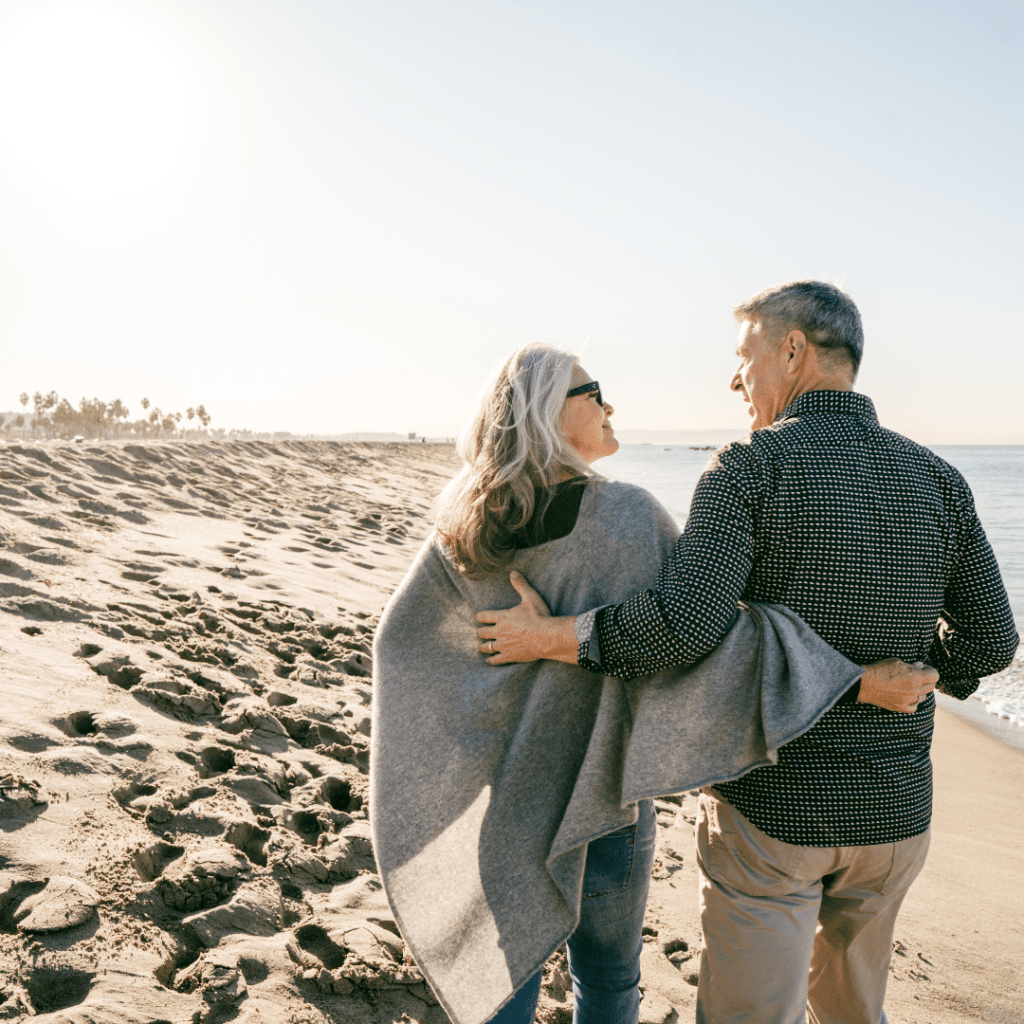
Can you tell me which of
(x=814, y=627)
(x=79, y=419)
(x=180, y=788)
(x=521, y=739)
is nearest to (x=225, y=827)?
(x=180, y=788)

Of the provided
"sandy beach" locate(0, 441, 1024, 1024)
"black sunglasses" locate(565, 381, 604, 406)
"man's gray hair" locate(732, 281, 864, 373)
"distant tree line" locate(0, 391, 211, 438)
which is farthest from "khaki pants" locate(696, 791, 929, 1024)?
"distant tree line" locate(0, 391, 211, 438)

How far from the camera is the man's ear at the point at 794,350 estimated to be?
5.77ft

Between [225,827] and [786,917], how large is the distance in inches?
76.3

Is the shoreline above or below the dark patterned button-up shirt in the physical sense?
below

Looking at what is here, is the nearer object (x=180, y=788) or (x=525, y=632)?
(x=525, y=632)

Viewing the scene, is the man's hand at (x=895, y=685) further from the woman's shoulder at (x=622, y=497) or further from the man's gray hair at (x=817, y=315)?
the man's gray hair at (x=817, y=315)

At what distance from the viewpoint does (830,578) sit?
1590mm

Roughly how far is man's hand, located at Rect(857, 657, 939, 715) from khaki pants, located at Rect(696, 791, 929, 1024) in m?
0.34

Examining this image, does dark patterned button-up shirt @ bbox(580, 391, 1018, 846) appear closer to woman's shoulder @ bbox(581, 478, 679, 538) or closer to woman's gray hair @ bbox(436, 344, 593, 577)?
woman's shoulder @ bbox(581, 478, 679, 538)

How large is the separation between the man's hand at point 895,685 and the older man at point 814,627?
0.6 inches

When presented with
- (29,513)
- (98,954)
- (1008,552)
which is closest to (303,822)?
(98,954)

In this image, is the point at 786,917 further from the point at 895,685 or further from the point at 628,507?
the point at 628,507

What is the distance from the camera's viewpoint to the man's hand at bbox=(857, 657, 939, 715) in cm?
158

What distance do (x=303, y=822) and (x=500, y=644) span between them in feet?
5.46
